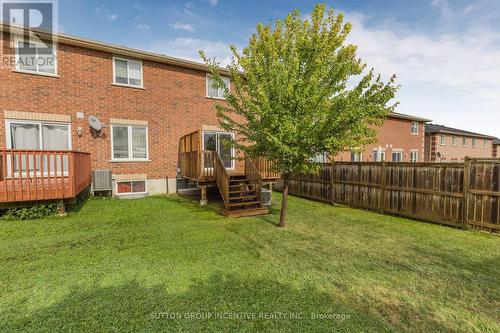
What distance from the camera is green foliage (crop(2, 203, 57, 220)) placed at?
702 centimetres

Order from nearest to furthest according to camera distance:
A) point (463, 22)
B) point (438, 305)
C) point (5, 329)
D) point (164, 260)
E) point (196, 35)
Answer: point (5, 329), point (438, 305), point (164, 260), point (463, 22), point (196, 35)

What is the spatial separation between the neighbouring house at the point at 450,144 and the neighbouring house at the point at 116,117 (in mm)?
25239

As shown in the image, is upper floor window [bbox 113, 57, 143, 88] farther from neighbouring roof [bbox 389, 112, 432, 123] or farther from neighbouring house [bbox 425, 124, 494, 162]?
neighbouring house [bbox 425, 124, 494, 162]

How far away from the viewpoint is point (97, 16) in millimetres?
11773

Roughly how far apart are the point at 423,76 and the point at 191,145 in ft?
44.0

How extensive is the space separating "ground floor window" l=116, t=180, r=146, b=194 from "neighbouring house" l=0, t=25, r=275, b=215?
0.04 m

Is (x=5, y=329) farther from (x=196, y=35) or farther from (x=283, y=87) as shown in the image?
(x=196, y=35)

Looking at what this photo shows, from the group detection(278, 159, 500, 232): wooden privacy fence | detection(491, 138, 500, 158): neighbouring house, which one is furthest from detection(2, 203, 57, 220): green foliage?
detection(491, 138, 500, 158): neighbouring house

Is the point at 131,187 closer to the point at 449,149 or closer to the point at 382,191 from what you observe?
the point at 382,191

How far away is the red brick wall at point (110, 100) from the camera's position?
9234 millimetres

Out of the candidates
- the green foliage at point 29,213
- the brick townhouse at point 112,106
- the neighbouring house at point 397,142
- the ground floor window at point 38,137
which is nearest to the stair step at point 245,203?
the brick townhouse at point 112,106

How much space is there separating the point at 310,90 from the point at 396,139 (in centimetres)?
2004

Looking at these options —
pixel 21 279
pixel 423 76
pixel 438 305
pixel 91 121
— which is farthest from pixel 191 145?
pixel 423 76

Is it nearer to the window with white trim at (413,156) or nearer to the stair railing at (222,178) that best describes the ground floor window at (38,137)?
the stair railing at (222,178)
